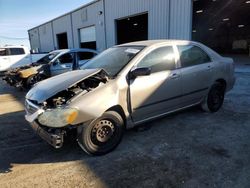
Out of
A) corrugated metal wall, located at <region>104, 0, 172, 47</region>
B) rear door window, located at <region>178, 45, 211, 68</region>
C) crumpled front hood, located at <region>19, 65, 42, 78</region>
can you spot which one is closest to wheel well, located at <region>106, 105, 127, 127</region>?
rear door window, located at <region>178, 45, 211, 68</region>

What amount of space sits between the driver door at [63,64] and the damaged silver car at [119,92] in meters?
4.42

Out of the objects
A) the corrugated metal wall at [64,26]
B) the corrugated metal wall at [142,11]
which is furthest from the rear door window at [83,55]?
the corrugated metal wall at [64,26]

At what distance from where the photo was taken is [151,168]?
3.18m

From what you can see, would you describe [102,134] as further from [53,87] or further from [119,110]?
[53,87]

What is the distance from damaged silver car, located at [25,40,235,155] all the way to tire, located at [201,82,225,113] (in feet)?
0.19

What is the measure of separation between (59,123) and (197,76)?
9.54ft

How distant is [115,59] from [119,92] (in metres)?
0.94

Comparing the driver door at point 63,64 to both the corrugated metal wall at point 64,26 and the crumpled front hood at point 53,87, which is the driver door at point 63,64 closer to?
the crumpled front hood at point 53,87

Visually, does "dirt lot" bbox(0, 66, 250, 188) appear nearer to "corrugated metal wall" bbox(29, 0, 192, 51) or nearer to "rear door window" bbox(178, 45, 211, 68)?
"rear door window" bbox(178, 45, 211, 68)

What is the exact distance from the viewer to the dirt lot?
2936mm

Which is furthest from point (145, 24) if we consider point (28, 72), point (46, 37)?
point (28, 72)

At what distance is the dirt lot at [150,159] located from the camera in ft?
9.63

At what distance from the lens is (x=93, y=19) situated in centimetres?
1814

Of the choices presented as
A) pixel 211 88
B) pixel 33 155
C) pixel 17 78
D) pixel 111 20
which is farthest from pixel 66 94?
pixel 111 20
